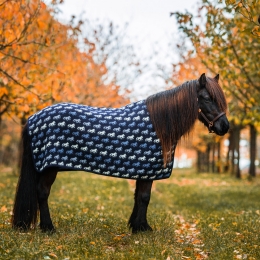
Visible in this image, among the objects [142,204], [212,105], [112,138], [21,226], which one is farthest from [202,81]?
[21,226]

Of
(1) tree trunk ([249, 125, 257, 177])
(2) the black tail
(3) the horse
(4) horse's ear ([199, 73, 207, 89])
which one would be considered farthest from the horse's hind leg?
(1) tree trunk ([249, 125, 257, 177])

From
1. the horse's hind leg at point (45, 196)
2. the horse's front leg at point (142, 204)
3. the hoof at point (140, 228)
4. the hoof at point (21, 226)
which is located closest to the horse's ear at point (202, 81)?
the horse's front leg at point (142, 204)

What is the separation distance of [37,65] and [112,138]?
18.4 feet

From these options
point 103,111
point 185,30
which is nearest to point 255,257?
point 103,111

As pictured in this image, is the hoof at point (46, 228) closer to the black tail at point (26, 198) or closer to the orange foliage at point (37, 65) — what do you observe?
the black tail at point (26, 198)

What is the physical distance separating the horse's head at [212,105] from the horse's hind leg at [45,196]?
2815 millimetres

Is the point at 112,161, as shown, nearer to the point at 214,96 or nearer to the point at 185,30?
the point at 214,96

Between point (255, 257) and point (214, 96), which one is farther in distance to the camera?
point (214, 96)

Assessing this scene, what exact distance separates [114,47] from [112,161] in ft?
56.3

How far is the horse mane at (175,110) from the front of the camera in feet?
22.2

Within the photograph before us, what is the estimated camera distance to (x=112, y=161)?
6.73 m

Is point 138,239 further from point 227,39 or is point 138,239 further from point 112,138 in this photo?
point 227,39

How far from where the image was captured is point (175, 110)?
693cm

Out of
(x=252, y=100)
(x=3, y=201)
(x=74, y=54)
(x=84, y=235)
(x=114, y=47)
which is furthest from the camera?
(x=114, y=47)
